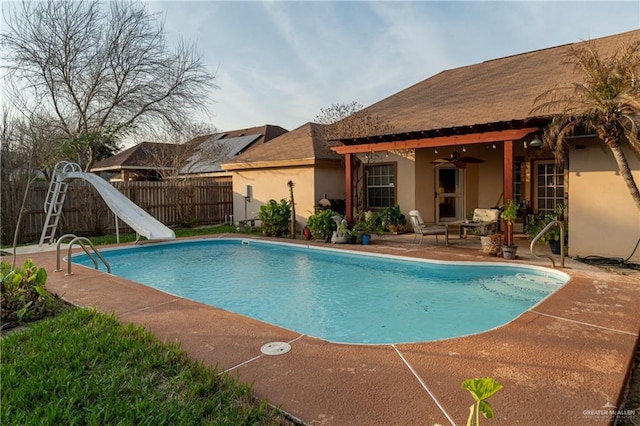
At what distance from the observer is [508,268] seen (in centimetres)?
817

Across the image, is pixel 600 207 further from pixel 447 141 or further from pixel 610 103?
pixel 447 141

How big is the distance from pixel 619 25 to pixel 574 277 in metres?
10.1

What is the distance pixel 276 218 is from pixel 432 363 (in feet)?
33.8

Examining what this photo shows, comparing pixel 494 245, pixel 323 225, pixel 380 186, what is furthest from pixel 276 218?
pixel 494 245

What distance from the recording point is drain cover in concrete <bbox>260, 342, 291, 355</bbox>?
12.5 ft

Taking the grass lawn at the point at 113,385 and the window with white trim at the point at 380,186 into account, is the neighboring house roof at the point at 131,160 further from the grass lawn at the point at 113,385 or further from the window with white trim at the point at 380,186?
the grass lawn at the point at 113,385

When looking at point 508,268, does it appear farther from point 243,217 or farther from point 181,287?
point 243,217

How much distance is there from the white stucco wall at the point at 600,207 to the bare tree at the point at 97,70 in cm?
1608

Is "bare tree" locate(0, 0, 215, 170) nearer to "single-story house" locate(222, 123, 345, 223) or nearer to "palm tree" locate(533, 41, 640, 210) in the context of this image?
"single-story house" locate(222, 123, 345, 223)

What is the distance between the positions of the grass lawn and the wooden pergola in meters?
8.29

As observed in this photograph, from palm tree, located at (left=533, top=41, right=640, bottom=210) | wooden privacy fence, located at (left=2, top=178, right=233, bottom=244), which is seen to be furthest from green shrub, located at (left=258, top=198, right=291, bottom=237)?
palm tree, located at (left=533, top=41, right=640, bottom=210)

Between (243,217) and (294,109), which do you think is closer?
(243,217)

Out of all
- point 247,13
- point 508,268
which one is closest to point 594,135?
point 508,268

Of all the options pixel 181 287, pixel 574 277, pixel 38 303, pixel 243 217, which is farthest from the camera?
pixel 243 217
